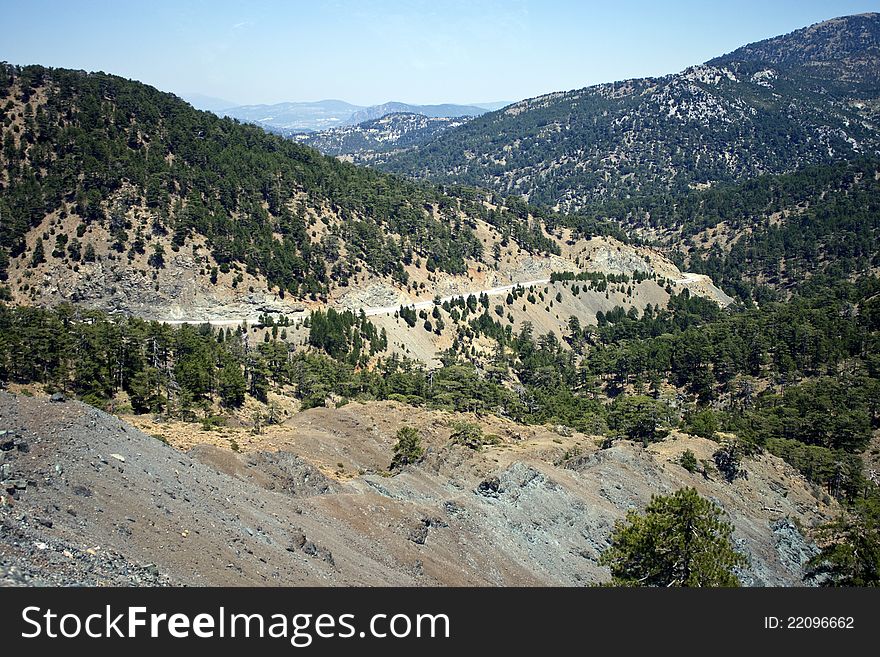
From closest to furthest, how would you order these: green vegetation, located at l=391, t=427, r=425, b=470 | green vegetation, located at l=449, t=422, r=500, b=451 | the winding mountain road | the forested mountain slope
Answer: green vegetation, located at l=391, t=427, r=425, b=470 < green vegetation, located at l=449, t=422, r=500, b=451 < the winding mountain road < the forested mountain slope

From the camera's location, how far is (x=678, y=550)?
1177 inches

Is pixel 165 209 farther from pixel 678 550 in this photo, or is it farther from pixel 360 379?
pixel 678 550

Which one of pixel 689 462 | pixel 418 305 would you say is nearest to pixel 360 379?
pixel 689 462

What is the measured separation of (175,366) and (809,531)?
207 feet

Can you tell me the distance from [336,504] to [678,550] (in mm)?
19559

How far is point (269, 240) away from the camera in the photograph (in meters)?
Answer: 125

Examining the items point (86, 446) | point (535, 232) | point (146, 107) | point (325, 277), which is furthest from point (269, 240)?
point (86, 446)

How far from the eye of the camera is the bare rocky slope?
25.3 meters

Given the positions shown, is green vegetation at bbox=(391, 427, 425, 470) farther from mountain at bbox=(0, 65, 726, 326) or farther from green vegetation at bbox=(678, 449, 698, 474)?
mountain at bbox=(0, 65, 726, 326)

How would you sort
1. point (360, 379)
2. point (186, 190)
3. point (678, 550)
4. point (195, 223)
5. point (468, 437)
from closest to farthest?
1. point (678, 550)
2. point (468, 437)
3. point (360, 379)
4. point (195, 223)
5. point (186, 190)

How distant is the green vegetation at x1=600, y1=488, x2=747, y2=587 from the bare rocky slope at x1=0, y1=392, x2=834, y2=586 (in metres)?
9.31

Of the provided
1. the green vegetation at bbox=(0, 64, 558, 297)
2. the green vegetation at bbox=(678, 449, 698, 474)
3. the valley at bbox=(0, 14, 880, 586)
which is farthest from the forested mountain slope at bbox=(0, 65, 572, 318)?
the green vegetation at bbox=(678, 449, 698, 474)

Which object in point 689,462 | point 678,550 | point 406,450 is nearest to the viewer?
point 678,550

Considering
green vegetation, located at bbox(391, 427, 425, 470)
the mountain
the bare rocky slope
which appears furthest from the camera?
the mountain
